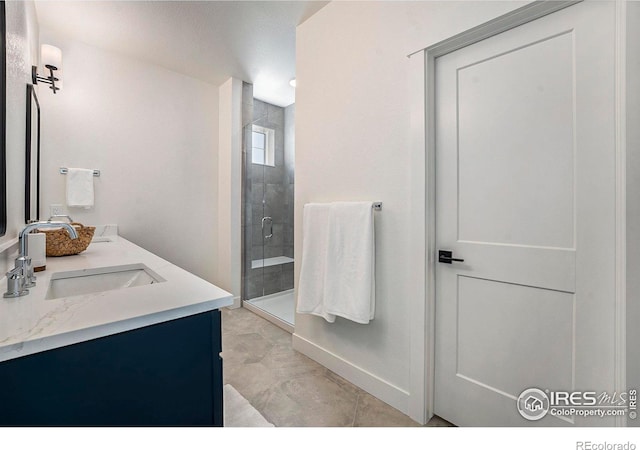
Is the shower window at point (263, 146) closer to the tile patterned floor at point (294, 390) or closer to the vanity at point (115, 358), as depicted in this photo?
the tile patterned floor at point (294, 390)

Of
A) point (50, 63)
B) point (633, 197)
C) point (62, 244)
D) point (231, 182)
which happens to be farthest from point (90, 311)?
point (231, 182)

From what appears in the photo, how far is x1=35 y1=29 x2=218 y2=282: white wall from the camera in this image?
227 cm

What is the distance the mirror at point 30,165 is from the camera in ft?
5.34

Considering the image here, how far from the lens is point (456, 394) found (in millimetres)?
1344

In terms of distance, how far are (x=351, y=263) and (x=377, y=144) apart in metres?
0.68

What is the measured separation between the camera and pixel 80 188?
89.7 inches

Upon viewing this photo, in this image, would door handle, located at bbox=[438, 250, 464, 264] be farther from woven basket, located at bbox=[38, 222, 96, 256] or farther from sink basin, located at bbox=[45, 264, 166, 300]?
woven basket, located at bbox=[38, 222, 96, 256]

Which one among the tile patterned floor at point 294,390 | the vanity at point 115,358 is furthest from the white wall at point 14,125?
the tile patterned floor at point 294,390

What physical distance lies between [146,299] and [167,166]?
2410 mm

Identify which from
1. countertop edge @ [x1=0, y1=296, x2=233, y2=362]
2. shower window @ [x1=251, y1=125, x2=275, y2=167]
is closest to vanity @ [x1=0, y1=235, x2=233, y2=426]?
countertop edge @ [x1=0, y1=296, x2=233, y2=362]

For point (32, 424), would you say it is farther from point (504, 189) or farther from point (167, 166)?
point (167, 166)

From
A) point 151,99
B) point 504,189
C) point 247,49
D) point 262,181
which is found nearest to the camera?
point 504,189

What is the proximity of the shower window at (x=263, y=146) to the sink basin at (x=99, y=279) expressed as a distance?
2.05m
